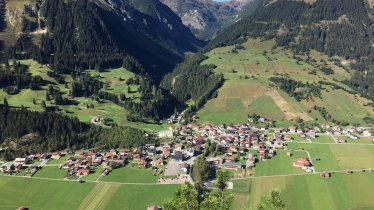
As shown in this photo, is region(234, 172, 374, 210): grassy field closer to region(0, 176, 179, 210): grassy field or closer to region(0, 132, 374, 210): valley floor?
region(0, 132, 374, 210): valley floor

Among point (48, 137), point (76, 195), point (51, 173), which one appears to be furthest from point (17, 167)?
point (76, 195)

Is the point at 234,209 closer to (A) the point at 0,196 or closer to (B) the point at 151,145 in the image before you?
(B) the point at 151,145

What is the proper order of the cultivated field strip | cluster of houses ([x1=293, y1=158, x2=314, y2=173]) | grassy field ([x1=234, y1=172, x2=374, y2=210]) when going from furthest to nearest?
cluster of houses ([x1=293, y1=158, x2=314, y2=173])
the cultivated field strip
grassy field ([x1=234, y1=172, x2=374, y2=210])

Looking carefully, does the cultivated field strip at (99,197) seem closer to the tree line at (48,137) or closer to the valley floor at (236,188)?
the valley floor at (236,188)

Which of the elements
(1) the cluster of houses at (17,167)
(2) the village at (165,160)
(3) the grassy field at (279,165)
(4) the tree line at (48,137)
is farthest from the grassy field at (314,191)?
(1) the cluster of houses at (17,167)

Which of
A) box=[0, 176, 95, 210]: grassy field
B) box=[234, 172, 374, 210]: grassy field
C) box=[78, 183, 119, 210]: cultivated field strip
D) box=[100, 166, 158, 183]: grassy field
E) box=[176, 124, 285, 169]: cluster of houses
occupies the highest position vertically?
box=[176, 124, 285, 169]: cluster of houses

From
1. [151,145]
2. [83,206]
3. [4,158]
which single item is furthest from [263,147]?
A: [4,158]

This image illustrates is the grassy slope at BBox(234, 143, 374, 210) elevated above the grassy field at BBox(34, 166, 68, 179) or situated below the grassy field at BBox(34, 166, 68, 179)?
above

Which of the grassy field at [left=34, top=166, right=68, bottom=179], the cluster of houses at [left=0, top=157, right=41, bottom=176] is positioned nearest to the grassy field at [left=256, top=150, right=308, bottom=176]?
the grassy field at [left=34, top=166, right=68, bottom=179]
